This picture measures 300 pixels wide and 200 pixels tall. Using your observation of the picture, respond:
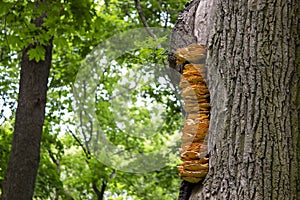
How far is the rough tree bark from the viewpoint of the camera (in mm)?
1432

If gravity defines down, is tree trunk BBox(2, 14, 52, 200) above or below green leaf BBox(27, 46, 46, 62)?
below

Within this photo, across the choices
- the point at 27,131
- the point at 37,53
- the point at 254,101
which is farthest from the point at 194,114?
the point at 27,131

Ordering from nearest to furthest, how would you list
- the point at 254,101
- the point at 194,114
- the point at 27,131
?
the point at 254,101 < the point at 194,114 < the point at 27,131

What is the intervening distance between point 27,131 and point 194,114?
3898 mm

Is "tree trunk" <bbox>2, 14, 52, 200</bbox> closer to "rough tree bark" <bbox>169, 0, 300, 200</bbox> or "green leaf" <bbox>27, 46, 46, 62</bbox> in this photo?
"green leaf" <bbox>27, 46, 46, 62</bbox>

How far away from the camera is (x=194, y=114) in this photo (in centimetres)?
162

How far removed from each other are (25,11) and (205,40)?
3.83 metres

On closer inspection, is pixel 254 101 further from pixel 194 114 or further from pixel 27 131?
pixel 27 131

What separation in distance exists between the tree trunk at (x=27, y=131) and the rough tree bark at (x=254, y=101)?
3782 mm

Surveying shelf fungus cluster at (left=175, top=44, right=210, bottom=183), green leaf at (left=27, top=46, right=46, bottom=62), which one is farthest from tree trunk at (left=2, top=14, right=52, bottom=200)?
shelf fungus cluster at (left=175, top=44, right=210, bottom=183)

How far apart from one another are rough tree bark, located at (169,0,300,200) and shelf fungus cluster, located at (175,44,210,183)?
0.11 feet

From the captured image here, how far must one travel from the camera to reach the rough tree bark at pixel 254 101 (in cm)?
143

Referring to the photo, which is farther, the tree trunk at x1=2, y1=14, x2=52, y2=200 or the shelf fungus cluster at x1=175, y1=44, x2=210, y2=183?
the tree trunk at x1=2, y1=14, x2=52, y2=200

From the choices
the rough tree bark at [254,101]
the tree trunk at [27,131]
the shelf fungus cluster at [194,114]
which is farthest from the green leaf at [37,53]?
the rough tree bark at [254,101]
